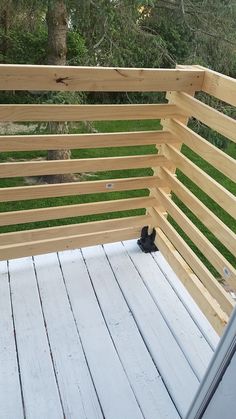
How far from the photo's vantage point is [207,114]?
5.93ft

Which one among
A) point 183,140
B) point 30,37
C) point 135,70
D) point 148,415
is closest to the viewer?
point 148,415

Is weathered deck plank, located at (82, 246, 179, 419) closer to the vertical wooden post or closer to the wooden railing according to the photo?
the wooden railing

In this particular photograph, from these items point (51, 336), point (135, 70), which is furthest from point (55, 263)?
point (135, 70)

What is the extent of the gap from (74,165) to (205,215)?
691mm

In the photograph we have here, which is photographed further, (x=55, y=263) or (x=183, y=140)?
(x=55, y=263)

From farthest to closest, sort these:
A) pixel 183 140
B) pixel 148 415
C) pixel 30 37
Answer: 1. pixel 30 37
2. pixel 183 140
3. pixel 148 415

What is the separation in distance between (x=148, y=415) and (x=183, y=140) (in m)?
1.27

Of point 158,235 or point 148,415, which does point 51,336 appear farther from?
→ point 158,235

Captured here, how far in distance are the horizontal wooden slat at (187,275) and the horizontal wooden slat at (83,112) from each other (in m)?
0.64

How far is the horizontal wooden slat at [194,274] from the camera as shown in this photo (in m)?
1.83

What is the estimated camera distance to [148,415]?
5.07 ft

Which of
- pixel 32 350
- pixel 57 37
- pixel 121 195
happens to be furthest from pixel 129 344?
pixel 57 37

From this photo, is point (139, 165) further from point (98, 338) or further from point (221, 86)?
point (98, 338)

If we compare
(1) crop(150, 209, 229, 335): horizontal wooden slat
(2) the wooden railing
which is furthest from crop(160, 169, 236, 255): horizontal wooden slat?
(1) crop(150, 209, 229, 335): horizontal wooden slat
